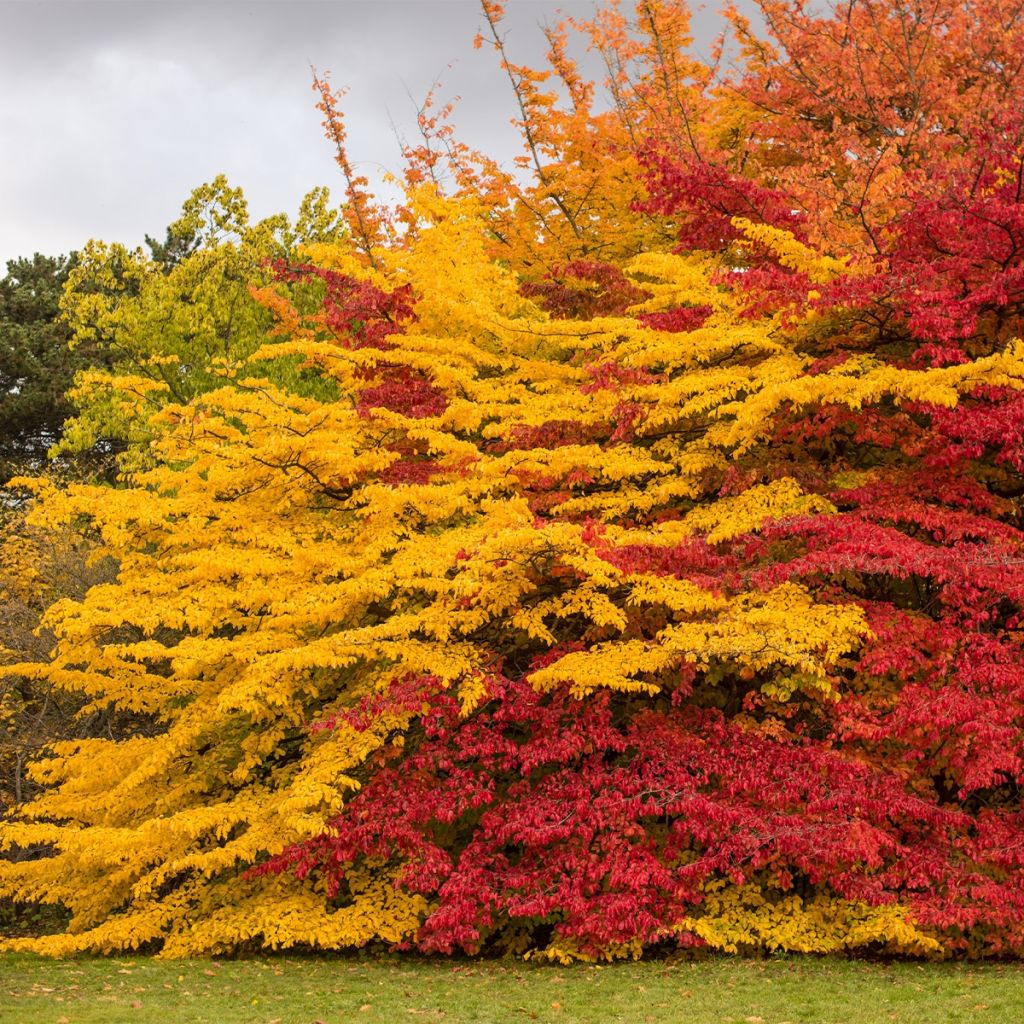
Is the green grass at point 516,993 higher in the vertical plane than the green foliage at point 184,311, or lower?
lower

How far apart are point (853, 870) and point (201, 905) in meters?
7.32

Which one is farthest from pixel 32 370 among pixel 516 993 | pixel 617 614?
pixel 516 993

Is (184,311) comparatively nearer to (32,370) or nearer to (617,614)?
(32,370)

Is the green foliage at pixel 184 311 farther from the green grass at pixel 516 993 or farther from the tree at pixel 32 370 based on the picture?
the green grass at pixel 516 993

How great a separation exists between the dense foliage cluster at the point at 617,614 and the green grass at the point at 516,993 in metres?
0.40

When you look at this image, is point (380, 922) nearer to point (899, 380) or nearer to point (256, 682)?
point (256, 682)

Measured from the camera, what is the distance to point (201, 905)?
1312 cm

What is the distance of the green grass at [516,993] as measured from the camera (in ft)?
30.2

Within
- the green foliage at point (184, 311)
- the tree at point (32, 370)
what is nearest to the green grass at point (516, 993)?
the green foliage at point (184, 311)

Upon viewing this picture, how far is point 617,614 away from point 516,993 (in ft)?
12.0

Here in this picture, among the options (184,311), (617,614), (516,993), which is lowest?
(516,993)

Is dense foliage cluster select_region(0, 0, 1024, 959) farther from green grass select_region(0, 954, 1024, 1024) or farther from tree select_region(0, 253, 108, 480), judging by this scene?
tree select_region(0, 253, 108, 480)

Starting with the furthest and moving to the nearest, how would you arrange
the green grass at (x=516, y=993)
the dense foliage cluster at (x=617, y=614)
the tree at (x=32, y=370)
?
1. the tree at (x=32, y=370)
2. the dense foliage cluster at (x=617, y=614)
3. the green grass at (x=516, y=993)

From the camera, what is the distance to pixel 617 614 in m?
11.4
